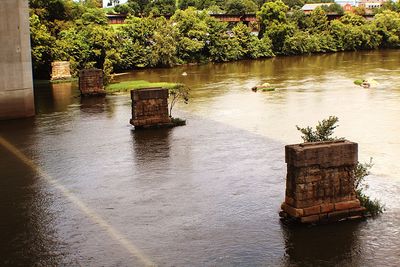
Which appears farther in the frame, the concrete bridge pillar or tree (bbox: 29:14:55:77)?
tree (bbox: 29:14:55:77)

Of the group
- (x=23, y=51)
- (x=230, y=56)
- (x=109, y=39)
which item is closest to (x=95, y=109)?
(x=23, y=51)

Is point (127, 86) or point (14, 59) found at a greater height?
point (14, 59)

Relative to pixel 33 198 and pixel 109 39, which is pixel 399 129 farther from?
pixel 109 39

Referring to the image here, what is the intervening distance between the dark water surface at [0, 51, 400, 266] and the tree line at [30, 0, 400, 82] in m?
18.1

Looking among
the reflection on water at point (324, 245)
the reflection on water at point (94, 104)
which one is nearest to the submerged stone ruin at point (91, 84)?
the reflection on water at point (94, 104)

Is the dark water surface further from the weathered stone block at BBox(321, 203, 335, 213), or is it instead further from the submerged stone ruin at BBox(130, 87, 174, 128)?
the submerged stone ruin at BBox(130, 87, 174, 128)

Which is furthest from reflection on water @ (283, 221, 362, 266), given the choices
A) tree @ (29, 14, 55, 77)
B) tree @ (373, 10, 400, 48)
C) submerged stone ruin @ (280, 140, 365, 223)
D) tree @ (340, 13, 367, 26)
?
tree @ (373, 10, 400, 48)

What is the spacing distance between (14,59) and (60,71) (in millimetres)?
23117

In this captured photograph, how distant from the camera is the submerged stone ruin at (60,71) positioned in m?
48.7

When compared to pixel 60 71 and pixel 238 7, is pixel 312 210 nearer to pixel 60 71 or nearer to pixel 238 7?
pixel 60 71

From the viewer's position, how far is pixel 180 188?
15320 mm

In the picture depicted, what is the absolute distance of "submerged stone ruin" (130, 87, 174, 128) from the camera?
915 inches

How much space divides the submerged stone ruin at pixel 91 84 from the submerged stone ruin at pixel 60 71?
13.6m

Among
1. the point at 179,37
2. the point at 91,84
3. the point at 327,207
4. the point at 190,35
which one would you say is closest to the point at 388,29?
the point at 190,35
